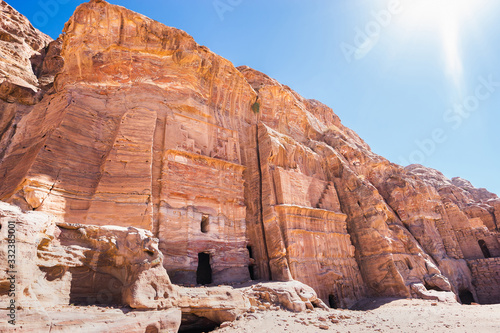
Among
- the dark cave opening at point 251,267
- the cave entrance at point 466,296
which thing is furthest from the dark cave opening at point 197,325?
the cave entrance at point 466,296

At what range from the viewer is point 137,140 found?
45.4 feet

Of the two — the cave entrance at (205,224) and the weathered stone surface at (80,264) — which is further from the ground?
the cave entrance at (205,224)

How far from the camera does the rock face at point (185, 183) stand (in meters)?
11.1

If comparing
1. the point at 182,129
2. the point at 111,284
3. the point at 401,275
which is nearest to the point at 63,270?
the point at 111,284

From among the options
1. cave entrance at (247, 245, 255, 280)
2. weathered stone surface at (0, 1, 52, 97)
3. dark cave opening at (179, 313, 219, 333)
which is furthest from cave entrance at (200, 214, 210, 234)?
weathered stone surface at (0, 1, 52, 97)

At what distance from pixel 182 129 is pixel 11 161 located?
25.4 feet

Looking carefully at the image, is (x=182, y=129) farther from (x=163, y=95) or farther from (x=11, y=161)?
(x=11, y=161)

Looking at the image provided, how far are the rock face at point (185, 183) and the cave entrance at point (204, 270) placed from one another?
0.06 metres

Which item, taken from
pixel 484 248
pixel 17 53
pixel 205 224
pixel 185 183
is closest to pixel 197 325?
pixel 205 224

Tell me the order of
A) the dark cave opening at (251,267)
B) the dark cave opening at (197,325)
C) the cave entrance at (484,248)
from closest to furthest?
the dark cave opening at (197,325)
the dark cave opening at (251,267)
the cave entrance at (484,248)

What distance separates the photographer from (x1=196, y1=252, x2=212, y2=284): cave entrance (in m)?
14.7

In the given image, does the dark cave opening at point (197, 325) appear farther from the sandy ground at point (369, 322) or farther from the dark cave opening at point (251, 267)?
the dark cave opening at point (251, 267)

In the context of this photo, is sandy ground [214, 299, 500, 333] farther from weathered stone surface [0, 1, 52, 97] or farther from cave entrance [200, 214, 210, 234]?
weathered stone surface [0, 1, 52, 97]

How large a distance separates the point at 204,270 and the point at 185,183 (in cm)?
462
